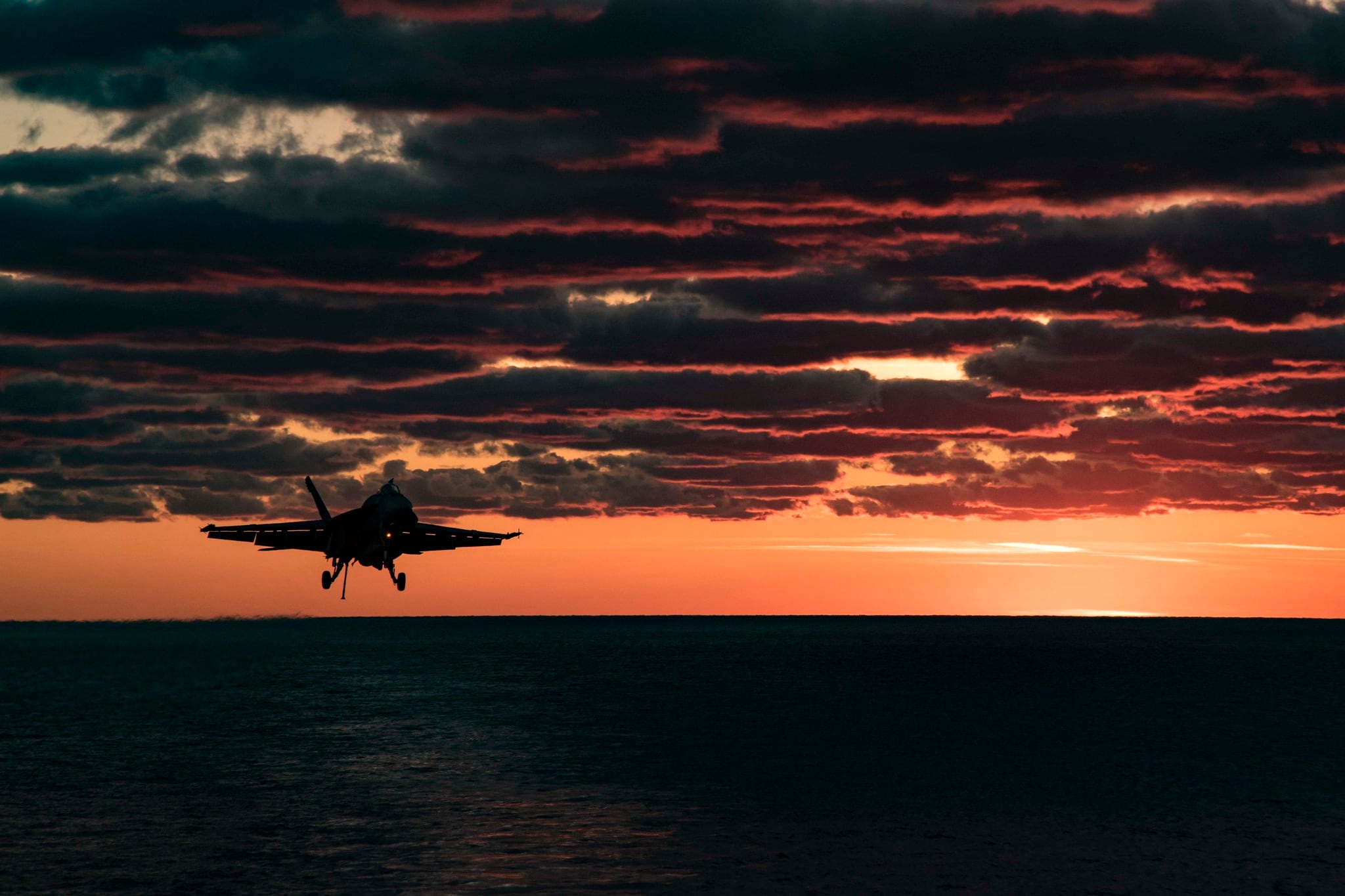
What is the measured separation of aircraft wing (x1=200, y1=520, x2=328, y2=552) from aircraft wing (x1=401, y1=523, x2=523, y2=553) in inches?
260

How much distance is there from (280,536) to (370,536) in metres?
21.1

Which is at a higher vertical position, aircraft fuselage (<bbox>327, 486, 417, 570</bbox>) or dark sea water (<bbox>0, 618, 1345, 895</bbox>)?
aircraft fuselage (<bbox>327, 486, 417, 570</bbox>)

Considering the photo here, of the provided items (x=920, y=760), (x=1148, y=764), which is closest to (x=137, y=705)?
(x=920, y=760)

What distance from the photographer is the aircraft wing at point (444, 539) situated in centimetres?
9350

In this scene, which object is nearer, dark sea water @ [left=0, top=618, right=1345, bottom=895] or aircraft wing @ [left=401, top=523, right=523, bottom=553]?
dark sea water @ [left=0, top=618, right=1345, bottom=895]

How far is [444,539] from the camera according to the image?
3893 inches

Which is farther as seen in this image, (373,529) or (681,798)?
(373,529)

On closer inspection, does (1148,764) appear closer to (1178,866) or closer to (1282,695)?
(1178,866)

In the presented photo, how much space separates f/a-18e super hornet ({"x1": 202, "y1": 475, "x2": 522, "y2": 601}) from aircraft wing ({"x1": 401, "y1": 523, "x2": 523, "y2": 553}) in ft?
0.17

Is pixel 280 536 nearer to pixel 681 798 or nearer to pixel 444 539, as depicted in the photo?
pixel 444 539

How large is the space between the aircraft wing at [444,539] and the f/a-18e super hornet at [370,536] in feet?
0.17

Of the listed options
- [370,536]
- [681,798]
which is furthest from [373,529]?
[681,798]

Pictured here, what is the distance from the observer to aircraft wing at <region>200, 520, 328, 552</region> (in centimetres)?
9475

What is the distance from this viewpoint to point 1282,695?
167625 millimetres
